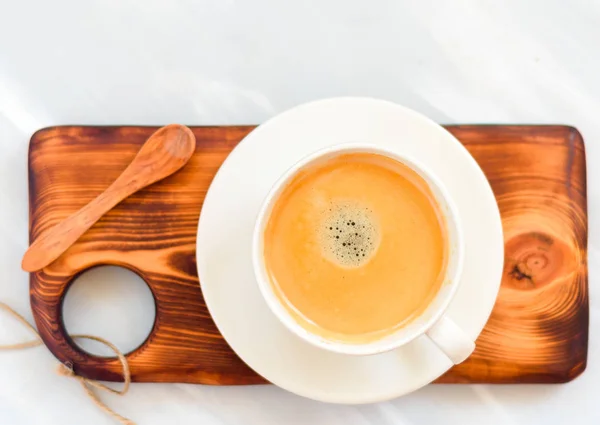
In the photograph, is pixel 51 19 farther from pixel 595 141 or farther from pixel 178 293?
pixel 595 141

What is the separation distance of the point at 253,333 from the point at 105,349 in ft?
0.89

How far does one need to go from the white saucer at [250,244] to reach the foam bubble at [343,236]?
0.08 meters

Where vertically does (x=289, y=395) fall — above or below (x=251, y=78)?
below

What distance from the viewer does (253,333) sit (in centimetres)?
74

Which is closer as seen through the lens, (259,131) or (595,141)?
(259,131)

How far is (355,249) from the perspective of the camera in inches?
28.3

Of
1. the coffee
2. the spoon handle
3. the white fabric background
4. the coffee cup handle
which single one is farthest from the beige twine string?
the coffee cup handle

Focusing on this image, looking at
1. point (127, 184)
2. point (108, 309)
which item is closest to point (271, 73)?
point (127, 184)

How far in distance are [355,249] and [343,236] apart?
0.07 ft

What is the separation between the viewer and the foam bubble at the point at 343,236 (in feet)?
2.36

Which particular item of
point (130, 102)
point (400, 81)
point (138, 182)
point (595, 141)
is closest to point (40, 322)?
point (138, 182)

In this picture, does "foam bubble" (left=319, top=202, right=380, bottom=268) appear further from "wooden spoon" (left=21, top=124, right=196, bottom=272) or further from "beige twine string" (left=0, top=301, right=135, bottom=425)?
"beige twine string" (left=0, top=301, right=135, bottom=425)

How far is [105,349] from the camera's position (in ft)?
2.92

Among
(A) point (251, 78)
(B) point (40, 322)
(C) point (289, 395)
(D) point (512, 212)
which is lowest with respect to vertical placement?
(C) point (289, 395)
